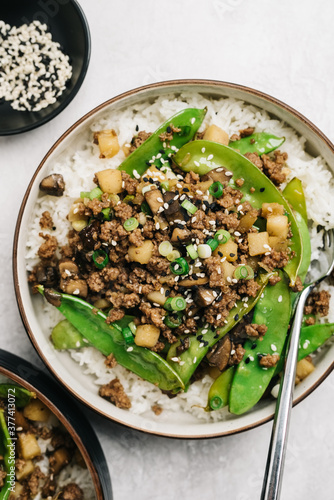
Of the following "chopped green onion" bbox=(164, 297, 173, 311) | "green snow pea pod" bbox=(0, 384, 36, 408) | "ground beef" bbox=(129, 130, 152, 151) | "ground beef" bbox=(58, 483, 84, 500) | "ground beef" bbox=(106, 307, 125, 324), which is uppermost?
"ground beef" bbox=(129, 130, 152, 151)

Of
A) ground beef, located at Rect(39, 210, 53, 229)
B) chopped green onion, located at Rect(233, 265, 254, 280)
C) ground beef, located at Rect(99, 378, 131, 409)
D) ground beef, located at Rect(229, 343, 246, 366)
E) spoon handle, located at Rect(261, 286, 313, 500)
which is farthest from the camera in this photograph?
ground beef, located at Rect(39, 210, 53, 229)

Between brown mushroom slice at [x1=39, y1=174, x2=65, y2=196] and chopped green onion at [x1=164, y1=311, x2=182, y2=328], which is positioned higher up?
brown mushroom slice at [x1=39, y1=174, x2=65, y2=196]

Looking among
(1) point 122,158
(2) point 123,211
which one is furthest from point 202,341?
(1) point 122,158

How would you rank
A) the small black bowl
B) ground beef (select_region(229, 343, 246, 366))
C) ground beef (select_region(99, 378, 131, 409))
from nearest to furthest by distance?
ground beef (select_region(229, 343, 246, 366)) < ground beef (select_region(99, 378, 131, 409)) < the small black bowl

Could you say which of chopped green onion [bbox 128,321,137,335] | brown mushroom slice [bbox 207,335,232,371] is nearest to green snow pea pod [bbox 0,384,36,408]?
chopped green onion [bbox 128,321,137,335]

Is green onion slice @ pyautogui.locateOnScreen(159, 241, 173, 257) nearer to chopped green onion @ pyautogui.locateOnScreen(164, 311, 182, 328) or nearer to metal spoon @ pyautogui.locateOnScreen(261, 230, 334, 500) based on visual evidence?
chopped green onion @ pyautogui.locateOnScreen(164, 311, 182, 328)

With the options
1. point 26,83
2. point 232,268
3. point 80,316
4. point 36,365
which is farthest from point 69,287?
point 26,83

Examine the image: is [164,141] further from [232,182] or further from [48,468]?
[48,468]
